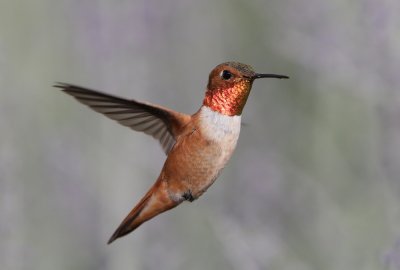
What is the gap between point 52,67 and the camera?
8211 millimetres

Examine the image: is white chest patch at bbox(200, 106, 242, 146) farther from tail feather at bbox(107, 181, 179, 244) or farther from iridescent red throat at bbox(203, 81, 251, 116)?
tail feather at bbox(107, 181, 179, 244)

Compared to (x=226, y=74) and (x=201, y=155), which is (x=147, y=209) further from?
(x=226, y=74)

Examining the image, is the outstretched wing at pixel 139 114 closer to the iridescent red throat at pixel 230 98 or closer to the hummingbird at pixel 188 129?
the hummingbird at pixel 188 129

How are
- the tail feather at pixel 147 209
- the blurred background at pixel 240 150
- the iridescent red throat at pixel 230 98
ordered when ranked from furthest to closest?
the blurred background at pixel 240 150 < the tail feather at pixel 147 209 < the iridescent red throat at pixel 230 98

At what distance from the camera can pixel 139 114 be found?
252 cm

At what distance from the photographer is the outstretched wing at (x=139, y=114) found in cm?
228

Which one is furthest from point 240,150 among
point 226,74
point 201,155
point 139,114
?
point 226,74

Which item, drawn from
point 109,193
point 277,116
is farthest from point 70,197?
point 277,116

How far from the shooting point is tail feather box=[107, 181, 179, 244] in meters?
2.46

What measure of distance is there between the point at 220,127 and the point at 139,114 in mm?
328

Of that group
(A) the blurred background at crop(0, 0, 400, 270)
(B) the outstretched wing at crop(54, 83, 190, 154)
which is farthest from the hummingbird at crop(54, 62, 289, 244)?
(A) the blurred background at crop(0, 0, 400, 270)

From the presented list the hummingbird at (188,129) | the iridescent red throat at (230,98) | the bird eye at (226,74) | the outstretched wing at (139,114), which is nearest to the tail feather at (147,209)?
the hummingbird at (188,129)

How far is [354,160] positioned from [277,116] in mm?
1120

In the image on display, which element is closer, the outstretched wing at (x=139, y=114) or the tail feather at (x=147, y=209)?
the outstretched wing at (x=139, y=114)
